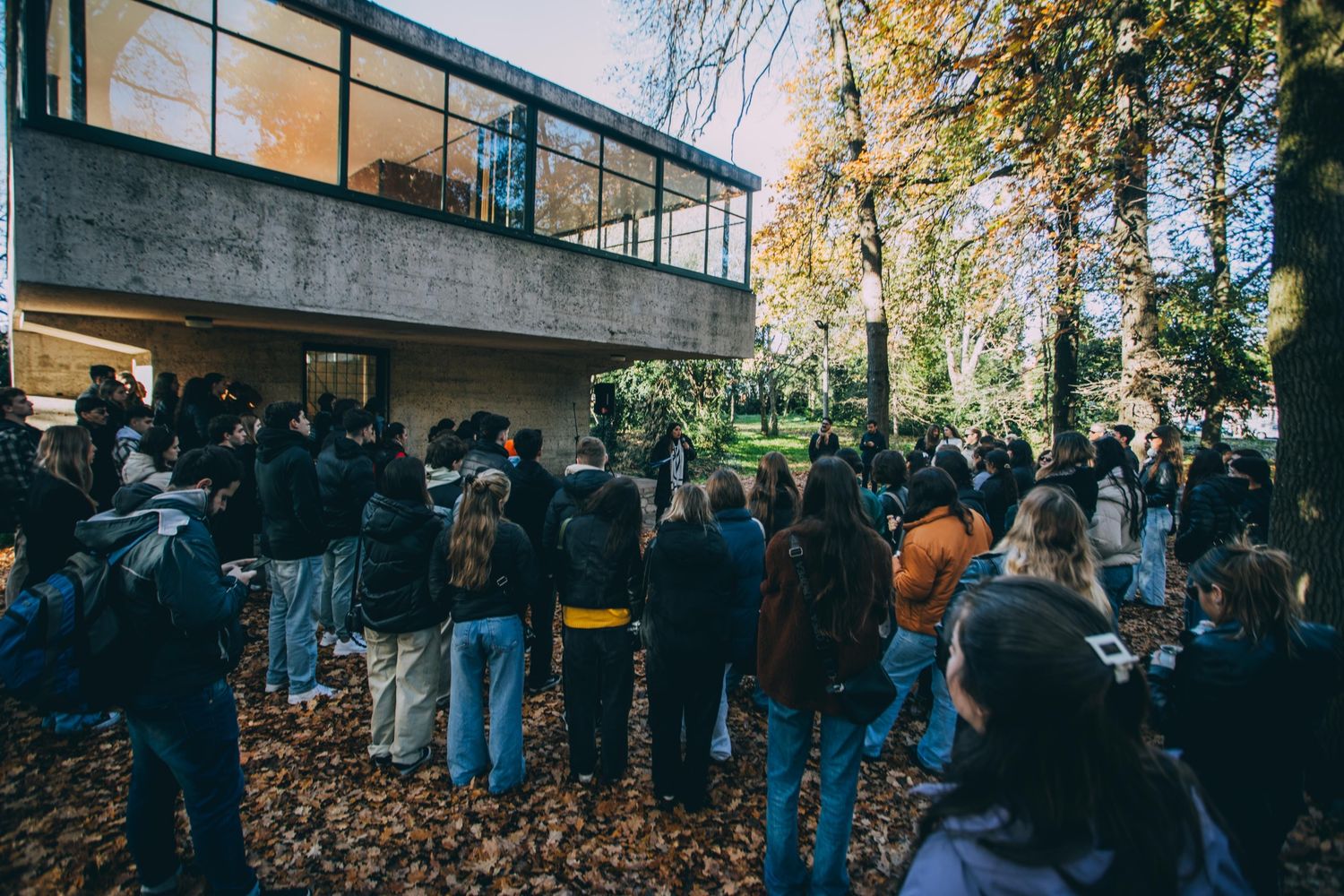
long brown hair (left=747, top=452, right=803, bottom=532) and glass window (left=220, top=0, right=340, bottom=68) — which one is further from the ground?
glass window (left=220, top=0, right=340, bottom=68)

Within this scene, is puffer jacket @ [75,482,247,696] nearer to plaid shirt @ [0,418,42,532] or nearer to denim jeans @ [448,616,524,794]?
Result: denim jeans @ [448,616,524,794]

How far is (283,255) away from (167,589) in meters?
6.46

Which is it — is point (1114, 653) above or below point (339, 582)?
above

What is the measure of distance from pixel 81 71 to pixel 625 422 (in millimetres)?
16733

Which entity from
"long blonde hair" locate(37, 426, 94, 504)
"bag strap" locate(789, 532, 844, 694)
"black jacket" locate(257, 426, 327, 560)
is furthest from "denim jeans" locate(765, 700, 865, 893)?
"long blonde hair" locate(37, 426, 94, 504)

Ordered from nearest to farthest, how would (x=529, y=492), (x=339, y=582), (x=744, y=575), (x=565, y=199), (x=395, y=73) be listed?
1. (x=744, y=575)
2. (x=529, y=492)
3. (x=339, y=582)
4. (x=395, y=73)
5. (x=565, y=199)

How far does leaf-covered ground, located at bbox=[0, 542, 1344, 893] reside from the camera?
11.6 ft

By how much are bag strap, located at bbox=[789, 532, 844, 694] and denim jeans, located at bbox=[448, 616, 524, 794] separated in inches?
78.4

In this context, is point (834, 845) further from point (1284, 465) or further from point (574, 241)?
point (574, 241)

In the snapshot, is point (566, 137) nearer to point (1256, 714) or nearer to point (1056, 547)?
point (1056, 547)

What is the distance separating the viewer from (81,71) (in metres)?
6.75

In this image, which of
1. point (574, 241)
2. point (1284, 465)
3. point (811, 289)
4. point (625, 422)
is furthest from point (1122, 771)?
point (625, 422)

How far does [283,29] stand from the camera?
8.14 metres

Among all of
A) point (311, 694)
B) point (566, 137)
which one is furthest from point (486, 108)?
point (311, 694)
